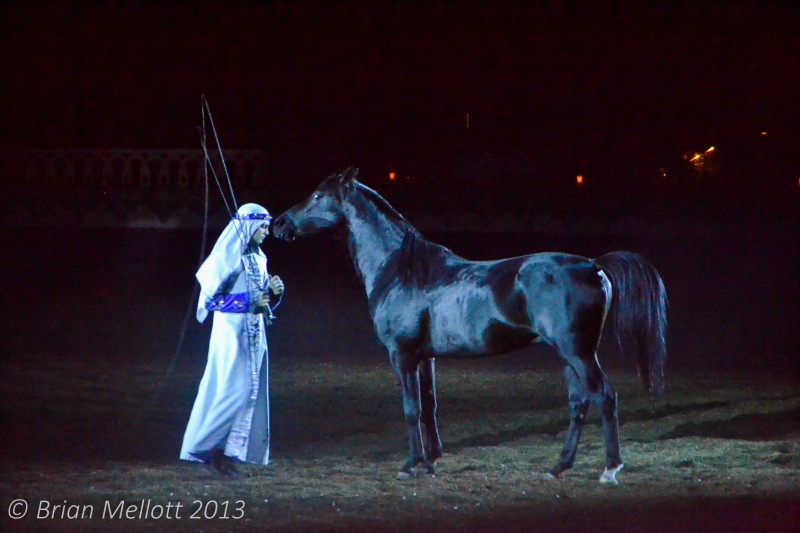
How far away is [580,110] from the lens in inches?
1257

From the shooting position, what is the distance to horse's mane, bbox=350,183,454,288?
7398 mm

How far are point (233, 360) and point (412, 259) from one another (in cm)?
143

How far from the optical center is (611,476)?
22.9ft

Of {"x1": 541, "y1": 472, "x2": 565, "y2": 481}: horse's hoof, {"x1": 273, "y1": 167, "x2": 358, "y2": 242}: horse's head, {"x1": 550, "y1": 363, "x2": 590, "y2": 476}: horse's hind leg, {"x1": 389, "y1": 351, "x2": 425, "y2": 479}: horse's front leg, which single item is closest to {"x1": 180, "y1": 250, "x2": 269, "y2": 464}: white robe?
{"x1": 273, "y1": 167, "x2": 358, "y2": 242}: horse's head

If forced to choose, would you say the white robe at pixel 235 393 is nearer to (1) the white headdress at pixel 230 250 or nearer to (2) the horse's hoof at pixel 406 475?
(1) the white headdress at pixel 230 250

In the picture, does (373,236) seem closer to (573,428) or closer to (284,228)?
(284,228)

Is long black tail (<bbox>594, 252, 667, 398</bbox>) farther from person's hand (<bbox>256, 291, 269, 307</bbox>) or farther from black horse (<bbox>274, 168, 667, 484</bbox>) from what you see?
person's hand (<bbox>256, 291, 269, 307</bbox>)

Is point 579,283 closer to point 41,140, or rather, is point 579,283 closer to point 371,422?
point 371,422

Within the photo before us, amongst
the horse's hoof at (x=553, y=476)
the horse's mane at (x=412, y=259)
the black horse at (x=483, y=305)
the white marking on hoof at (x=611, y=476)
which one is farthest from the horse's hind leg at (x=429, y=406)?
the white marking on hoof at (x=611, y=476)

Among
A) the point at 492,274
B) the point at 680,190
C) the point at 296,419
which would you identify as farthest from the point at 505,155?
the point at 492,274

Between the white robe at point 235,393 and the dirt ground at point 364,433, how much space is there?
237 millimetres

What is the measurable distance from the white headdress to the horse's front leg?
51.2 inches

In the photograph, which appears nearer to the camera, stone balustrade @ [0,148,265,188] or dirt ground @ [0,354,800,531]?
dirt ground @ [0,354,800,531]

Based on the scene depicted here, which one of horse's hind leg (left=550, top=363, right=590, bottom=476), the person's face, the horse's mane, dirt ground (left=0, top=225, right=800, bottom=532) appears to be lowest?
dirt ground (left=0, top=225, right=800, bottom=532)
